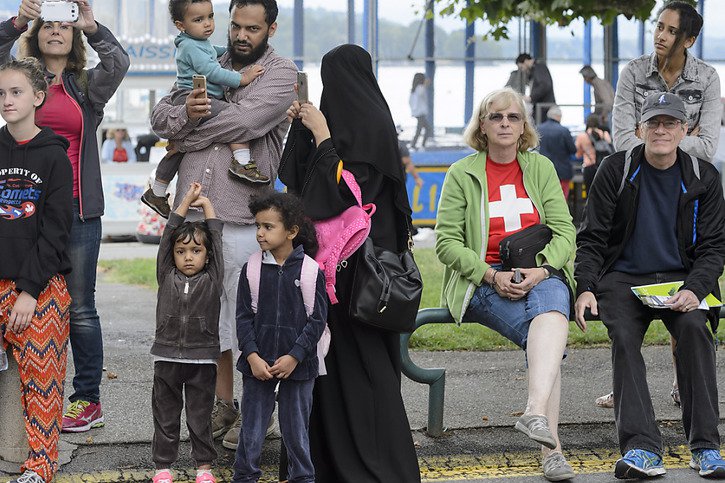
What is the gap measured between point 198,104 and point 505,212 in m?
1.65

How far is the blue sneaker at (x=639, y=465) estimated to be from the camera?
5.21m

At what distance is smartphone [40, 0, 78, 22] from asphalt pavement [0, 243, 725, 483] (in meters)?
1.97

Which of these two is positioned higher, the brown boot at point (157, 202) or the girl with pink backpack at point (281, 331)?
the brown boot at point (157, 202)

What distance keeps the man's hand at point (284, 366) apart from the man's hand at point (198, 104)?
3.95ft

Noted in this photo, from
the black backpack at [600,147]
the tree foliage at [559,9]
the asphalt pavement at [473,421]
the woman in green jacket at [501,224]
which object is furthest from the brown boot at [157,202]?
the black backpack at [600,147]

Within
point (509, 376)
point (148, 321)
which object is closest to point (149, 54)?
point (148, 321)

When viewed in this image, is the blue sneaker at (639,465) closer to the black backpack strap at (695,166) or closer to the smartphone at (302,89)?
the black backpack strap at (695,166)

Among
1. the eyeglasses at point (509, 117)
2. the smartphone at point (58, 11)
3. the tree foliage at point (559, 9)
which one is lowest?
the eyeglasses at point (509, 117)

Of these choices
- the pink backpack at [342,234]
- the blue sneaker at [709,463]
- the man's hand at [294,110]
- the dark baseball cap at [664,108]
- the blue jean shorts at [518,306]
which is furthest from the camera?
the dark baseball cap at [664,108]

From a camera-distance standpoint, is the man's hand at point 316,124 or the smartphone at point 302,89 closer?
the man's hand at point 316,124

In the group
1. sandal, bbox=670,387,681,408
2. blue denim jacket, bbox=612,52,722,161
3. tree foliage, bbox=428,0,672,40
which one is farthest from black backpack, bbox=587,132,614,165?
sandal, bbox=670,387,681,408

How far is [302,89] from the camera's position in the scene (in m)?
5.07

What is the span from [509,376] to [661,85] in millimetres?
1943

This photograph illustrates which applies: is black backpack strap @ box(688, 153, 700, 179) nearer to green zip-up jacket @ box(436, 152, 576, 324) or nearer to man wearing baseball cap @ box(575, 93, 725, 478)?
man wearing baseball cap @ box(575, 93, 725, 478)
